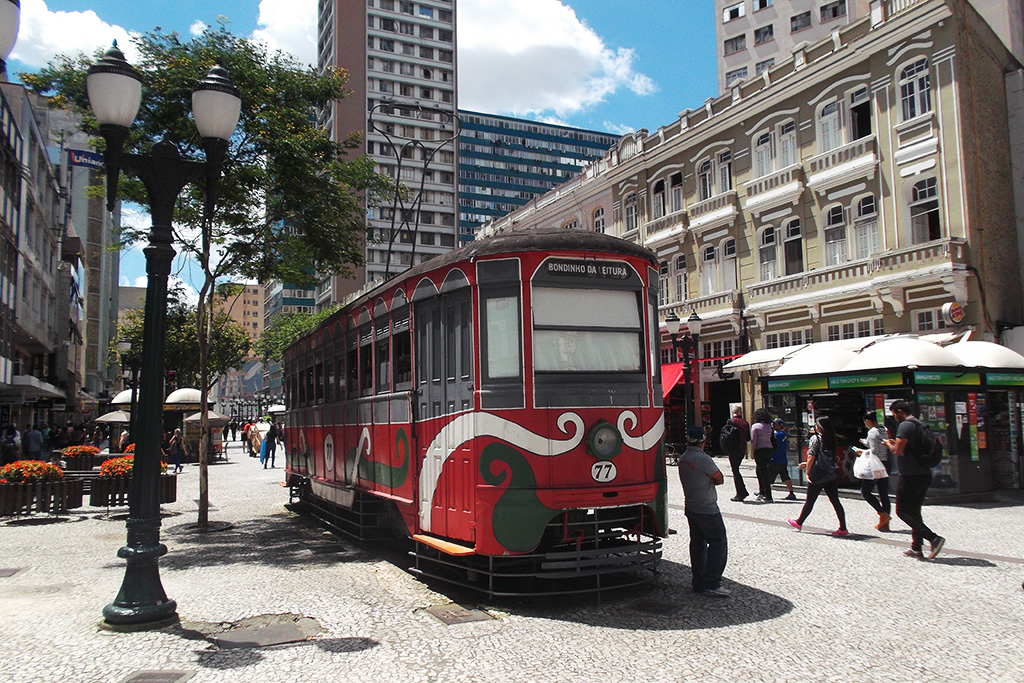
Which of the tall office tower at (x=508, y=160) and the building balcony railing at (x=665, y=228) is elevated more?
the tall office tower at (x=508, y=160)

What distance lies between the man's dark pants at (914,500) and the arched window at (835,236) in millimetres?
15673

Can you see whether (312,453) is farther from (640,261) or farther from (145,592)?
(640,261)

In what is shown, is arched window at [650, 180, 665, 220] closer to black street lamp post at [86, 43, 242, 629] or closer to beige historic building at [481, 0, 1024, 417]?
beige historic building at [481, 0, 1024, 417]

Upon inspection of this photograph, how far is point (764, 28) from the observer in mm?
51688

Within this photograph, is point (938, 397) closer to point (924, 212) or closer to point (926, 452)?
point (926, 452)

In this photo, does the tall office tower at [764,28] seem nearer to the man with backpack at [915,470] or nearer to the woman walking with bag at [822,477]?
the woman walking with bag at [822,477]

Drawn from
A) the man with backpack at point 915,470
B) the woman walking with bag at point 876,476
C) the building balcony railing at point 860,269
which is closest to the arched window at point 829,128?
the building balcony railing at point 860,269

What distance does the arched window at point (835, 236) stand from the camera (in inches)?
922

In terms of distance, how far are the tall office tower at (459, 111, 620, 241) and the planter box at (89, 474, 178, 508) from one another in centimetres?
11194

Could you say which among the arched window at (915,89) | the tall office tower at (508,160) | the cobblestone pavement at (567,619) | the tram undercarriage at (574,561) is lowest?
the cobblestone pavement at (567,619)

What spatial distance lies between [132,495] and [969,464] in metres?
14.2

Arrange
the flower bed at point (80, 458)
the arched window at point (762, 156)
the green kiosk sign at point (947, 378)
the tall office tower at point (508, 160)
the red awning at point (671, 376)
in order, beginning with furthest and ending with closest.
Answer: the tall office tower at point (508, 160) → the red awning at point (671, 376) → the arched window at point (762, 156) → the flower bed at point (80, 458) → the green kiosk sign at point (947, 378)

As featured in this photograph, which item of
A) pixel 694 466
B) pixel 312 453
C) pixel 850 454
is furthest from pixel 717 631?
pixel 850 454

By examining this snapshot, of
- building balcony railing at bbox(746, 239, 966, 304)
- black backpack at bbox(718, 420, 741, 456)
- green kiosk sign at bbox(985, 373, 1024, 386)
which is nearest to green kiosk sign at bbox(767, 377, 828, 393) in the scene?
black backpack at bbox(718, 420, 741, 456)
